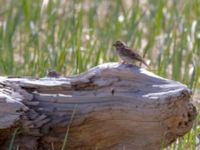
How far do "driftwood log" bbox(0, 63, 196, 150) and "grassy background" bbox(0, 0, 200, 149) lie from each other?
1.00 meters

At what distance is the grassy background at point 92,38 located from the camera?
530 centimetres

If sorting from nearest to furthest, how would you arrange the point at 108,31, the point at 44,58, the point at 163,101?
the point at 163,101 → the point at 44,58 → the point at 108,31

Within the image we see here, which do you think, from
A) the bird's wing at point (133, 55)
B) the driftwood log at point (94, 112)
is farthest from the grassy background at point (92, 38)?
the driftwood log at point (94, 112)

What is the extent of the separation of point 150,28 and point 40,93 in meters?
2.84

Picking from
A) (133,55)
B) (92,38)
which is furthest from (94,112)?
(92,38)

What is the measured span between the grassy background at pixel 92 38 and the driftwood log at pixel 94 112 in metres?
1.00

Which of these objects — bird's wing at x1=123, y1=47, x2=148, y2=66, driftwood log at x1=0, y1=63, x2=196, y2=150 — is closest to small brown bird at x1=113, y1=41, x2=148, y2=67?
bird's wing at x1=123, y1=47, x2=148, y2=66

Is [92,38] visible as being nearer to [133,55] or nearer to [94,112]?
[133,55]

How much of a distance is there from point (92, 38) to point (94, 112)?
2343mm

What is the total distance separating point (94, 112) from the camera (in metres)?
3.68

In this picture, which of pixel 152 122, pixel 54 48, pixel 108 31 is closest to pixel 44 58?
pixel 54 48

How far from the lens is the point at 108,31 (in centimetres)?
618

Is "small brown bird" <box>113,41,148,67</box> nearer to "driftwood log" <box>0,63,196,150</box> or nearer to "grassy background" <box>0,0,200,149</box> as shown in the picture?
"driftwood log" <box>0,63,196,150</box>

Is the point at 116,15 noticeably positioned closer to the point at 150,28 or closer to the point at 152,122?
the point at 150,28
